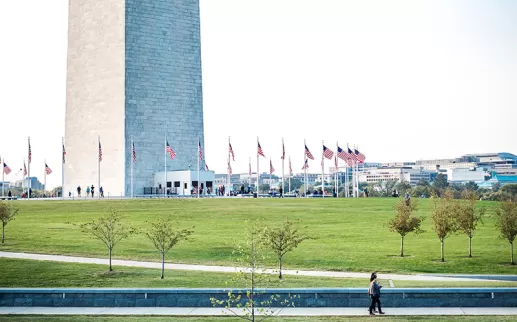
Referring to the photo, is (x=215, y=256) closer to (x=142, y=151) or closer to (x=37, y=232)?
(x=37, y=232)

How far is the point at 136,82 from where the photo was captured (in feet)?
318

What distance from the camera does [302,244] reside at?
42938mm

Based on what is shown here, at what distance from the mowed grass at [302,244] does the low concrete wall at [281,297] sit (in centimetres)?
844

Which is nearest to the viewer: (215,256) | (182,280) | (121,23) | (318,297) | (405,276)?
(318,297)

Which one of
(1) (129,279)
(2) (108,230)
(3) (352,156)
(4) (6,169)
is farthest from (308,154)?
(1) (129,279)

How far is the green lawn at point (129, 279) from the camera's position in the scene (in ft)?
98.6

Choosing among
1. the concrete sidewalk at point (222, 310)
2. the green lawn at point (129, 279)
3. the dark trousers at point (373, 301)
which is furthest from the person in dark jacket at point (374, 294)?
the green lawn at point (129, 279)

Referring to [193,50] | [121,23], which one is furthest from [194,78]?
[121,23]

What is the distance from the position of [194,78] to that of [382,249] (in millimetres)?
64727

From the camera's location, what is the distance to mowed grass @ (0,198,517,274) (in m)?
37.6

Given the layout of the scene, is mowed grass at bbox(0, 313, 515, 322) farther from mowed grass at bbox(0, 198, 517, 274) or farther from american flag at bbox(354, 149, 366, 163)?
american flag at bbox(354, 149, 366, 163)

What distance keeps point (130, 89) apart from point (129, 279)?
66.4 meters

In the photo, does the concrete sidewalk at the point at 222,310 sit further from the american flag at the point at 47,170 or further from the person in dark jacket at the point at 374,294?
the american flag at the point at 47,170

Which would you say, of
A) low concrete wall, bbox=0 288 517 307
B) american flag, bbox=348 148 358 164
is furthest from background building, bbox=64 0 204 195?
low concrete wall, bbox=0 288 517 307
